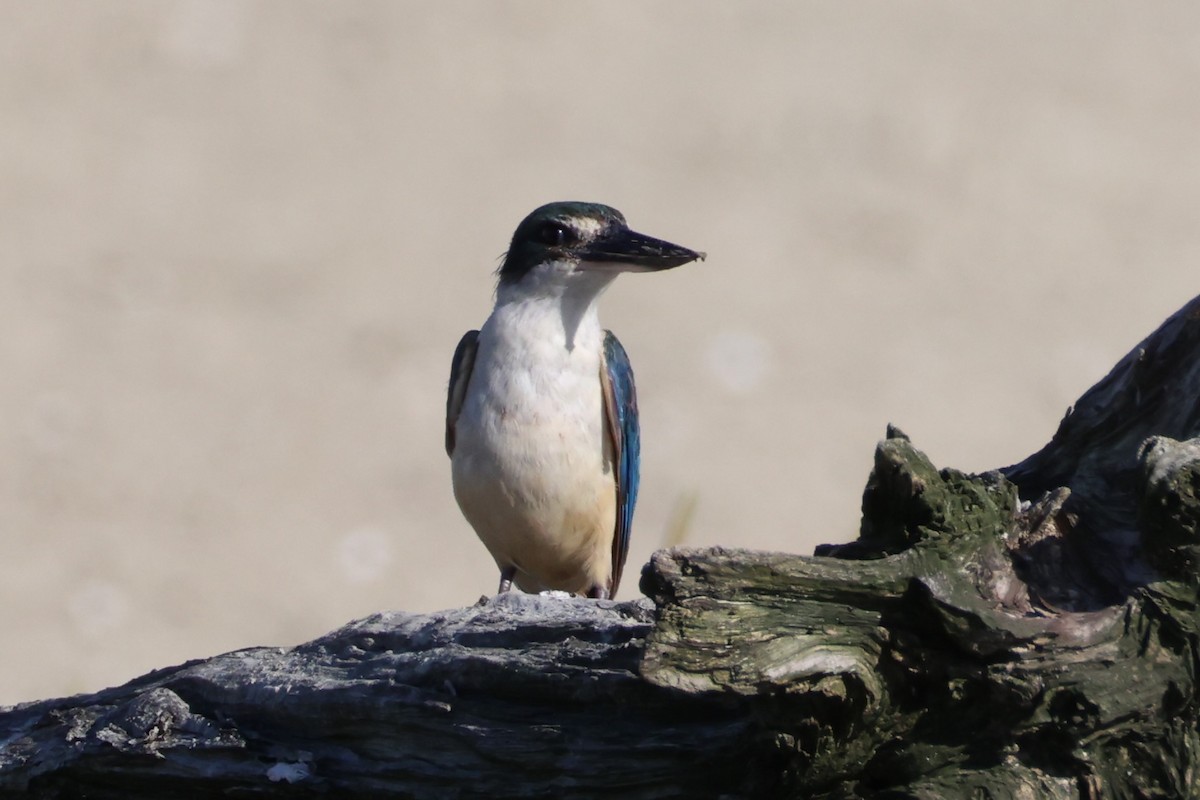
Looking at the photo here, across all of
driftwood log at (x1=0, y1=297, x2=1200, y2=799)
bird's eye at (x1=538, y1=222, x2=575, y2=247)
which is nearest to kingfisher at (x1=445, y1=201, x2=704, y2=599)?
bird's eye at (x1=538, y1=222, x2=575, y2=247)

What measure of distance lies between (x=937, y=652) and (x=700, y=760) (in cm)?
51

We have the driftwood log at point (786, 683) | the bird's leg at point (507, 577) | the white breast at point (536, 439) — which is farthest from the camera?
the bird's leg at point (507, 577)

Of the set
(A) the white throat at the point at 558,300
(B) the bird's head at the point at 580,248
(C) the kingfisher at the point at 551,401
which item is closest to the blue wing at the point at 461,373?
(C) the kingfisher at the point at 551,401

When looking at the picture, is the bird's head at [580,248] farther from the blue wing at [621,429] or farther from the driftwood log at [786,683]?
the driftwood log at [786,683]

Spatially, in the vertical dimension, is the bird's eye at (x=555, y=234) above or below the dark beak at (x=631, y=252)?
above

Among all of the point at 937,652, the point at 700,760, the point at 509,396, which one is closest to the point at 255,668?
the point at 700,760

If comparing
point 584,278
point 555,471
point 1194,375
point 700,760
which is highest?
point 584,278

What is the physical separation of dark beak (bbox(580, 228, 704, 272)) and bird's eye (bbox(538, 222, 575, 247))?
89mm

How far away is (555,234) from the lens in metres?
5.51

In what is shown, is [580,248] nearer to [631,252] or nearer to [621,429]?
[631,252]

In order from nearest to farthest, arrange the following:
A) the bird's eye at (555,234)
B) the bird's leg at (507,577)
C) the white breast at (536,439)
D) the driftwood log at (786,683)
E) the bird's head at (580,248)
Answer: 1. the driftwood log at (786,683)
2. the white breast at (536,439)
3. the bird's head at (580,248)
4. the bird's eye at (555,234)
5. the bird's leg at (507,577)

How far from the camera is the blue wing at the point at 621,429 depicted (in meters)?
5.55

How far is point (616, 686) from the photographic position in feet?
9.96

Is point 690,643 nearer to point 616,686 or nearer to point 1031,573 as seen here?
point 616,686
